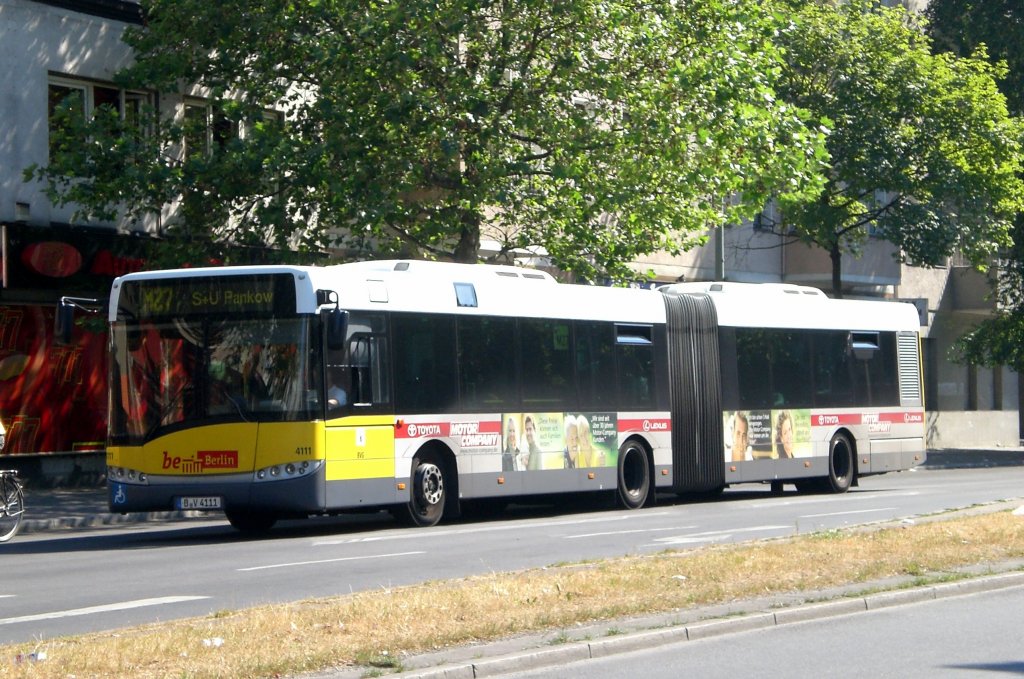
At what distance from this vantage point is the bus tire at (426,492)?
18.8 meters

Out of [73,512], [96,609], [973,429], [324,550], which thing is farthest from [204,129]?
[973,429]

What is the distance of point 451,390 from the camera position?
63.3 feet

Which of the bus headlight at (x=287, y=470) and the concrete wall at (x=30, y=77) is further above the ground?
the concrete wall at (x=30, y=77)

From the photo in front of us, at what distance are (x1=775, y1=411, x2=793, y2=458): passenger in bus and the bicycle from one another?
11.7 meters

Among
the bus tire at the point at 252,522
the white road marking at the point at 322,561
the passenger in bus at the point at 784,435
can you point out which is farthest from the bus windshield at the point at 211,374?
the passenger in bus at the point at 784,435

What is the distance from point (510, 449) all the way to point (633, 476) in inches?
121

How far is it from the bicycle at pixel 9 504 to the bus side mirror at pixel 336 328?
416 centimetres

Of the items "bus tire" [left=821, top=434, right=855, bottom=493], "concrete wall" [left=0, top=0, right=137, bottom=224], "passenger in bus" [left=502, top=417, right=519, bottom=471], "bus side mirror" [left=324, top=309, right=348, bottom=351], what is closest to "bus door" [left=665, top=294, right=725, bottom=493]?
"bus tire" [left=821, top=434, right=855, bottom=493]

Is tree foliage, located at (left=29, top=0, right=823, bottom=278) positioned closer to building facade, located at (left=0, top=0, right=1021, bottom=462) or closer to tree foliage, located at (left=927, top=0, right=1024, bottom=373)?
building facade, located at (left=0, top=0, right=1021, bottom=462)

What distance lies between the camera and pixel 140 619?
416 inches

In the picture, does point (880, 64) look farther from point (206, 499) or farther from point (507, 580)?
point (507, 580)

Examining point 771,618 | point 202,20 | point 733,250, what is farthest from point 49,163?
point 733,250

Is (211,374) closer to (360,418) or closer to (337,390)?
(337,390)

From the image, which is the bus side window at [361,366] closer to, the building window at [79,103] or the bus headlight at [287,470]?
the bus headlight at [287,470]
